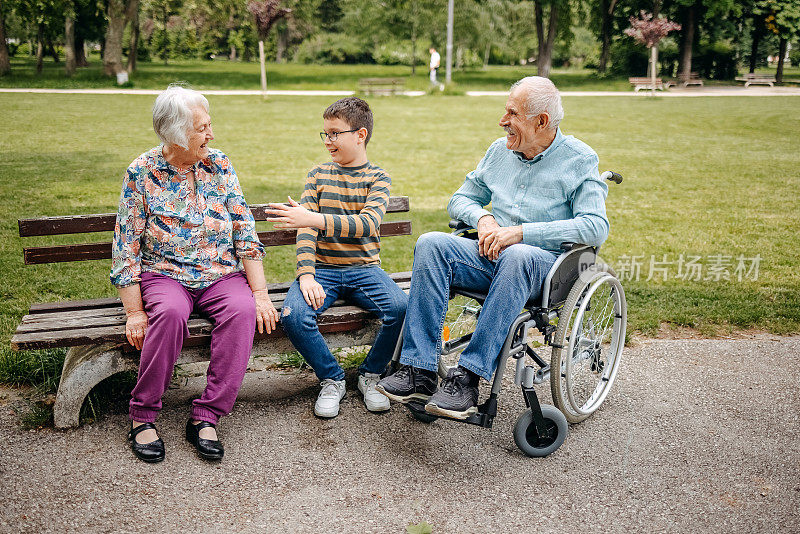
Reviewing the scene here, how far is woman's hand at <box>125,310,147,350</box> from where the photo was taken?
3105 mm

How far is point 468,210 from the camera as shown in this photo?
11.9ft

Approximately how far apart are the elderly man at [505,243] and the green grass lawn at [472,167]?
1756mm

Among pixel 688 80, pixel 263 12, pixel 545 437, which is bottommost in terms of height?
pixel 545 437

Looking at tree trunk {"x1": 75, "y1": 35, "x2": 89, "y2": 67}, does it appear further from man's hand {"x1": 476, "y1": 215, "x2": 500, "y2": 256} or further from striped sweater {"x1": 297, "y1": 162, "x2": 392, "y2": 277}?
man's hand {"x1": 476, "y1": 215, "x2": 500, "y2": 256}

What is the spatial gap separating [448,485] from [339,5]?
52803 millimetres

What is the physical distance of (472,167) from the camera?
35.8 ft

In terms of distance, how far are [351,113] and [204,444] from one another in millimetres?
1622

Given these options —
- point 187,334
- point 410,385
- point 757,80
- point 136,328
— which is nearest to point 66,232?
point 136,328

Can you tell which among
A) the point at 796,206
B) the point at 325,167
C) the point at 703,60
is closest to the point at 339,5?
the point at 703,60

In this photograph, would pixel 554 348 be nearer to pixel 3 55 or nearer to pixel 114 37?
pixel 114 37

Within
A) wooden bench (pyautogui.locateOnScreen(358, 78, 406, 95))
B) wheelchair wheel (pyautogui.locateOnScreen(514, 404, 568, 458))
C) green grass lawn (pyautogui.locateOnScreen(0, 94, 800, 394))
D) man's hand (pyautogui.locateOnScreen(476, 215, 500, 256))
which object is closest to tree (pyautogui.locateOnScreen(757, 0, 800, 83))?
green grass lawn (pyautogui.locateOnScreen(0, 94, 800, 394))

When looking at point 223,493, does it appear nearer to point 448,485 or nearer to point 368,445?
point 368,445

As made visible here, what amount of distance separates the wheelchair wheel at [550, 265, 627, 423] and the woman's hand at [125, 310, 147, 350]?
1.74 meters

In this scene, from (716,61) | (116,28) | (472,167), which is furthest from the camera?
(716,61)
